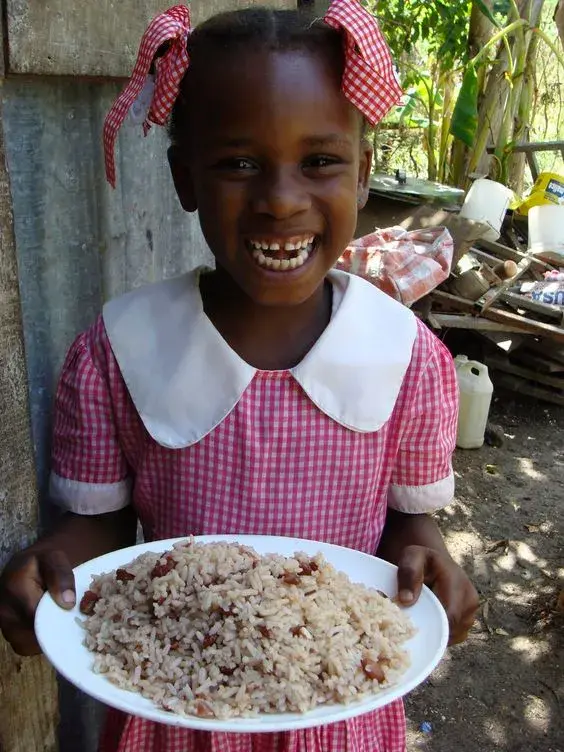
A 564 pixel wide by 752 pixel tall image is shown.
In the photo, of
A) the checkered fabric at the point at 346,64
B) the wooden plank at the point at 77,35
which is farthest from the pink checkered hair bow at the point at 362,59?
the wooden plank at the point at 77,35

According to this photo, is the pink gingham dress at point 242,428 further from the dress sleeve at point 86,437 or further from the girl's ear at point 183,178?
the girl's ear at point 183,178

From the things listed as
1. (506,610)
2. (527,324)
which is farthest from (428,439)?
(527,324)

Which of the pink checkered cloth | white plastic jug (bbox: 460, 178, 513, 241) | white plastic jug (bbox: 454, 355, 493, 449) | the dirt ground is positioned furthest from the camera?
white plastic jug (bbox: 460, 178, 513, 241)

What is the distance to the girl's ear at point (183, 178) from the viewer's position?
1.37 metres

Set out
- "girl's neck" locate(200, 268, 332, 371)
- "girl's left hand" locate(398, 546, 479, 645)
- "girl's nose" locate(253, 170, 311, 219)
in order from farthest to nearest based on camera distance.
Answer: "girl's neck" locate(200, 268, 332, 371) → "girl's left hand" locate(398, 546, 479, 645) → "girl's nose" locate(253, 170, 311, 219)

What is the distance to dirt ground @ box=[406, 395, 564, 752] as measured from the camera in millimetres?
2637

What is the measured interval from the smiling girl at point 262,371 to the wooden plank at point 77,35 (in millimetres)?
173

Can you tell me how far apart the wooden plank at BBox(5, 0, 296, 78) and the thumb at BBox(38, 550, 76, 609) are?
786 mm

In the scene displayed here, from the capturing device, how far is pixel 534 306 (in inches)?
184

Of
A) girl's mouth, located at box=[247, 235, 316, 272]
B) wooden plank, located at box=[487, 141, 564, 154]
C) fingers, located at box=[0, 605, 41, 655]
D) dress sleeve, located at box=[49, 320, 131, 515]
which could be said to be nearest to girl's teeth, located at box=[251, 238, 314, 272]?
girl's mouth, located at box=[247, 235, 316, 272]

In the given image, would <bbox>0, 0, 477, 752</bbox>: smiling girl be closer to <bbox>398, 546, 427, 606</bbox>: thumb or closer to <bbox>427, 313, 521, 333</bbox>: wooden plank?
<bbox>398, 546, 427, 606</bbox>: thumb

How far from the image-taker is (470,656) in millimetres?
2990

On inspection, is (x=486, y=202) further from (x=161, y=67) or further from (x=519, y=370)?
(x=161, y=67)

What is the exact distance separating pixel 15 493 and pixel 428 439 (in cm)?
73
